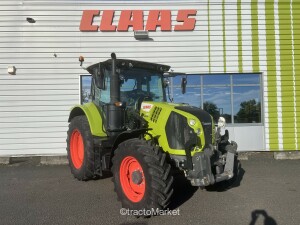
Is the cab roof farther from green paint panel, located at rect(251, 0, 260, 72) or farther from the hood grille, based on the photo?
green paint panel, located at rect(251, 0, 260, 72)

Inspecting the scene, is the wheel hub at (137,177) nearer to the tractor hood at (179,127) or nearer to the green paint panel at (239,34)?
the tractor hood at (179,127)

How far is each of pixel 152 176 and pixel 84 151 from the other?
224 centimetres

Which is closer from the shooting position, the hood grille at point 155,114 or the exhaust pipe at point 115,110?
the hood grille at point 155,114

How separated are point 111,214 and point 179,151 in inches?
57.9

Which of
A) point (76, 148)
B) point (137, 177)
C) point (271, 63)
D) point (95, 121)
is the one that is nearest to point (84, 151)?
point (95, 121)

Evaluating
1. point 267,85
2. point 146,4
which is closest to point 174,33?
point 146,4

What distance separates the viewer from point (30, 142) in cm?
925

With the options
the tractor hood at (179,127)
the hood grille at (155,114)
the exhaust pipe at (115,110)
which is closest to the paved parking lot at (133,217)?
the tractor hood at (179,127)

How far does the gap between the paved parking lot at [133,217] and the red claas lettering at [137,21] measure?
4.88 m

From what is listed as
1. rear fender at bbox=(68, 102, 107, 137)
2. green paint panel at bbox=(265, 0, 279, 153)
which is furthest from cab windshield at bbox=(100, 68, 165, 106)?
green paint panel at bbox=(265, 0, 279, 153)

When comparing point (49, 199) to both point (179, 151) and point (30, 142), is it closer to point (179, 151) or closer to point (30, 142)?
point (179, 151)

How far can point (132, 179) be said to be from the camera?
467 centimetres

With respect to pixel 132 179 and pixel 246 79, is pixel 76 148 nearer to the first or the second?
pixel 132 179

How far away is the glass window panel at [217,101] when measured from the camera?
32.2 feet
